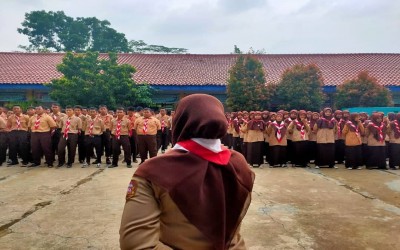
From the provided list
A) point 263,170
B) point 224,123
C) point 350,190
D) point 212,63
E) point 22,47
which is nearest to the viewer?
point 224,123

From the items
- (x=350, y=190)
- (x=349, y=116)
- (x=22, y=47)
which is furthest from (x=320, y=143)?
(x=22, y=47)

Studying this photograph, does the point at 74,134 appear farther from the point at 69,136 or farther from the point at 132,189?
the point at 132,189

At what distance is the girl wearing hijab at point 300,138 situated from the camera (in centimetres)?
979

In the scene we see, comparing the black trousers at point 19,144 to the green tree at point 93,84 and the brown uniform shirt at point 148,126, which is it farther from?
the green tree at point 93,84

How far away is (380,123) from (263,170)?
3118mm

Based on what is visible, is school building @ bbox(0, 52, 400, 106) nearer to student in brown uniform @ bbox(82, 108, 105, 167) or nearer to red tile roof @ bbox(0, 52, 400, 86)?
red tile roof @ bbox(0, 52, 400, 86)

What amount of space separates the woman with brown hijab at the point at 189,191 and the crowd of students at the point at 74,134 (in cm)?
759

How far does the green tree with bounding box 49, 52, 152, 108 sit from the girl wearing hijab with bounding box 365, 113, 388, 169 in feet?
32.0

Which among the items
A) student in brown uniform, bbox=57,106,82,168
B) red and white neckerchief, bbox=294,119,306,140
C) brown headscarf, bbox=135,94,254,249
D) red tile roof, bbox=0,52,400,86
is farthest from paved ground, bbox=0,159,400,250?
red tile roof, bbox=0,52,400,86

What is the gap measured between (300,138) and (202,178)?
28.9 feet

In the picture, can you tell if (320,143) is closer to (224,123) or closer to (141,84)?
(224,123)

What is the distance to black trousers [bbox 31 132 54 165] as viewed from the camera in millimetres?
9438

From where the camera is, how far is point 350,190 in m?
6.70

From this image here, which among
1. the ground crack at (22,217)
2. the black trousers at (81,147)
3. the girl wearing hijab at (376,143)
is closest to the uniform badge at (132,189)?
the ground crack at (22,217)
